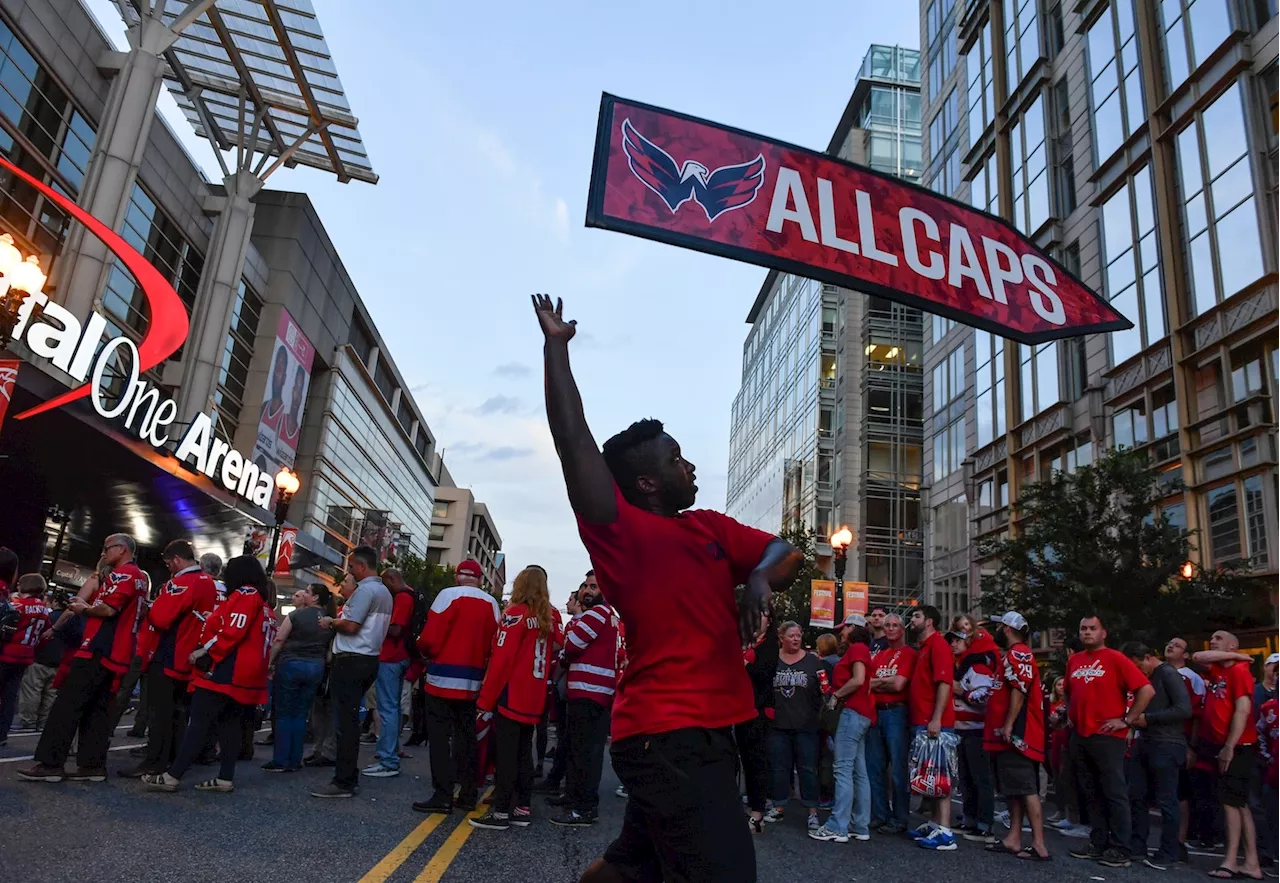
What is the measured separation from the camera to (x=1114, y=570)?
703 inches

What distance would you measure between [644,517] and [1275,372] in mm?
23342

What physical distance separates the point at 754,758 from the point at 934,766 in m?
2.24

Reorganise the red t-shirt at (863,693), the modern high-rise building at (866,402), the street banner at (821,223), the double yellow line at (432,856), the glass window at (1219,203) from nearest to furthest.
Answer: the double yellow line at (432,856) → the street banner at (821,223) → the red t-shirt at (863,693) → the glass window at (1219,203) → the modern high-rise building at (866,402)

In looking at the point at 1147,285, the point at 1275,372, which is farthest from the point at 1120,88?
the point at 1275,372

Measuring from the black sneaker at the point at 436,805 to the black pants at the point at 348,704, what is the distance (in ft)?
2.26

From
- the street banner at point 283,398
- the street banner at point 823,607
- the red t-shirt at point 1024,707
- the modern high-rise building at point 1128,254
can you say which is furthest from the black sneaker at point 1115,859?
the street banner at point 283,398

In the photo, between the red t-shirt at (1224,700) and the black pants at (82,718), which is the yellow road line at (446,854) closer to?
the black pants at (82,718)

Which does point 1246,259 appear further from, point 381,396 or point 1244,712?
point 381,396

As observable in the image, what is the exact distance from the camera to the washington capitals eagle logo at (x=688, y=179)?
514 centimetres

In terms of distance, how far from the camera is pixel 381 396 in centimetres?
7400

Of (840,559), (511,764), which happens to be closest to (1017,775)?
(511,764)

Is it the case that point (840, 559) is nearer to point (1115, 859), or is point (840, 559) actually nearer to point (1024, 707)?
point (1024, 707)

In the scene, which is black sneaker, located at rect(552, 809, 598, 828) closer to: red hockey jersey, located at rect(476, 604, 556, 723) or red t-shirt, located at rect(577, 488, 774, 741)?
red hockey jersey, located at rect(476, 604, 556, 723)

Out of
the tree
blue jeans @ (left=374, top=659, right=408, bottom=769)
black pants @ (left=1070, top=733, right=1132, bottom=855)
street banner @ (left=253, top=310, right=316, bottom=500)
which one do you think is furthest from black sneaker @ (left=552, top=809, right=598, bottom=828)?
street banner @ (left=253, top=310, right=316, bottom=500)
